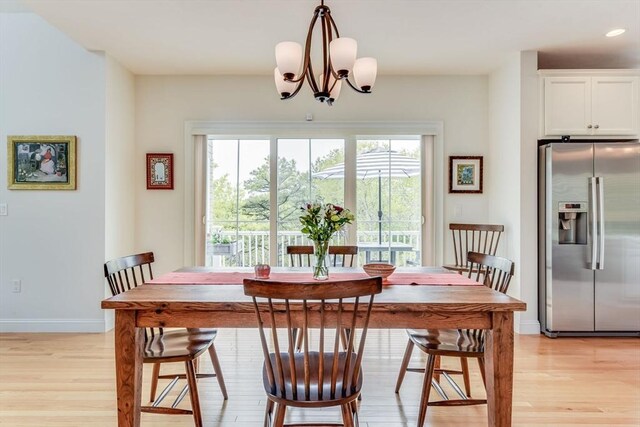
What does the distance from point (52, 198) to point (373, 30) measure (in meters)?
3.35

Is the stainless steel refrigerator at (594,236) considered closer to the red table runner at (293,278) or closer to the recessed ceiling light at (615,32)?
the recessed ceiling light at (615,32)

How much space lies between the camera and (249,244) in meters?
4.38

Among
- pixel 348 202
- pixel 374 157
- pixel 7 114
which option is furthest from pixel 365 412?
pixel 7 114

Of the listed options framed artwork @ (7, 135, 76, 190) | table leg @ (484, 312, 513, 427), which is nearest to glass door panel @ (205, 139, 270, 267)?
framed artwork @ (7, 135, 76, 190)

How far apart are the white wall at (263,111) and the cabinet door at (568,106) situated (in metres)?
0.69

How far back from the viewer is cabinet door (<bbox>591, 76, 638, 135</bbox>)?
362 cm

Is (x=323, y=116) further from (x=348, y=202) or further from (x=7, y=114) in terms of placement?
(x=7, y=114)

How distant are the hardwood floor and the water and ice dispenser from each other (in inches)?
36.0

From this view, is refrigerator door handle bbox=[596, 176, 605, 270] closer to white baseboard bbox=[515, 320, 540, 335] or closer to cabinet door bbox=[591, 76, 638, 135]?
cabinet door bbox=[591, 76, 638, 135]

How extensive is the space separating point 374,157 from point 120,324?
127 inches

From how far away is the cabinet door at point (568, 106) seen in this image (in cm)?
361

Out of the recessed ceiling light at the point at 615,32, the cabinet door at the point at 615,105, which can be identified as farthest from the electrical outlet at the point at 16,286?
the recessed ceiling light at the point at 615,32

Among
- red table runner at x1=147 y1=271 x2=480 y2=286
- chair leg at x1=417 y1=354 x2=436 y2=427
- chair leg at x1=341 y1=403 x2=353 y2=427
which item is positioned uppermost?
red table runner at x1=147 y1=271 x2=480 y2=286

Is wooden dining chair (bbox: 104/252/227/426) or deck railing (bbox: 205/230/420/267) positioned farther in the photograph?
deck railing (bbox: 205/230/420/267)
